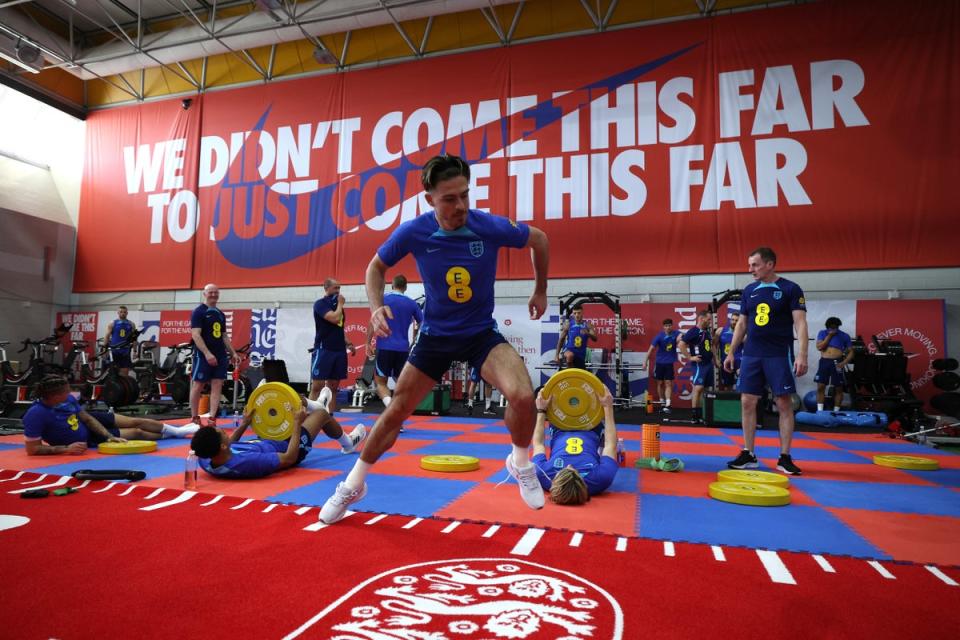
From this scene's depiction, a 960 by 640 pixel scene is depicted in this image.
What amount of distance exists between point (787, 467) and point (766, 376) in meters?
0.76

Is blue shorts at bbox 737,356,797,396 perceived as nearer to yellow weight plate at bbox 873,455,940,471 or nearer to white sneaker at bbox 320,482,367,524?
yellow weight plate at bbox 873,455,940,471

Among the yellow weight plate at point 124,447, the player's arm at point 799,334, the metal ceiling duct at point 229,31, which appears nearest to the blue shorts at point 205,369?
the yellow weight plate at point 124,447

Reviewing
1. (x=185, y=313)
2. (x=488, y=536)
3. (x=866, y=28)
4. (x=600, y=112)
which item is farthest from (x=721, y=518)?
(x=185, y=313)

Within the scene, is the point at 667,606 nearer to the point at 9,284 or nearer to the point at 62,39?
the point at 9,284

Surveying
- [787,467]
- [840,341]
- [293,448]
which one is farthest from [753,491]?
[840,341]

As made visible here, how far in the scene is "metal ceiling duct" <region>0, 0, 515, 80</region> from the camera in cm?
1139

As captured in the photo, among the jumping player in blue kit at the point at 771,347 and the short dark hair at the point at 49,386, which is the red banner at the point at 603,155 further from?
the short dark hair at the point at 49,386

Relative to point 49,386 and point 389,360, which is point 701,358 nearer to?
point 389,360

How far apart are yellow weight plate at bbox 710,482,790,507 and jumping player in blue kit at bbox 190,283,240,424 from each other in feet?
17.5

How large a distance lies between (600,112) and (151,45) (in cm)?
1094

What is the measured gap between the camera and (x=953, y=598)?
6.38 ft

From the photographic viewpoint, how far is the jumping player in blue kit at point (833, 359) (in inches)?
354

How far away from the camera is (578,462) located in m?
3.50

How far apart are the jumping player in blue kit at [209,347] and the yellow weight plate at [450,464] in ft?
10.7
